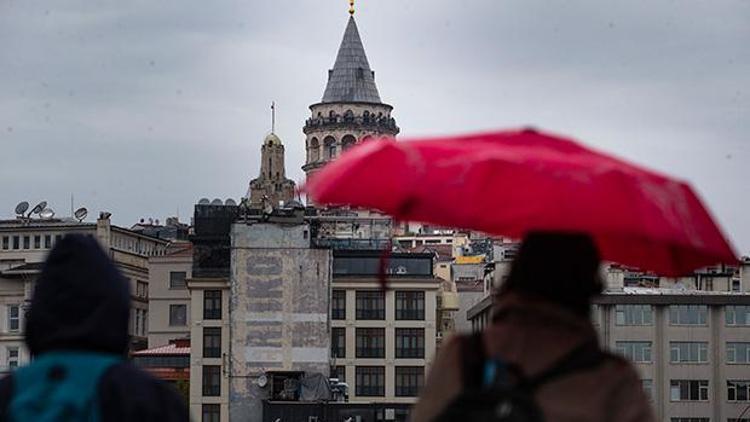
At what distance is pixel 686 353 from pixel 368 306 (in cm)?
1584

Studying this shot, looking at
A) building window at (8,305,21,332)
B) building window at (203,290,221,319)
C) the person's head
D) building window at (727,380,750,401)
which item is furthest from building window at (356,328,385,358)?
the person's head

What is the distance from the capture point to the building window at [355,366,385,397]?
106 meters

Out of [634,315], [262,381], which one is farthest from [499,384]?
[634,315]

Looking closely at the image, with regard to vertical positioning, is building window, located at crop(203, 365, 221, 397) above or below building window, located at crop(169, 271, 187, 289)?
below

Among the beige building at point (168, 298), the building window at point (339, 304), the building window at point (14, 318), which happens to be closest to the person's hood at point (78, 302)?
the building window at point (339, 304)

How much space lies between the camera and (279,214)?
105562 millimetres

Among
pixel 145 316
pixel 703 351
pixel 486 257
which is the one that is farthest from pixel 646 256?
pixel 486 257

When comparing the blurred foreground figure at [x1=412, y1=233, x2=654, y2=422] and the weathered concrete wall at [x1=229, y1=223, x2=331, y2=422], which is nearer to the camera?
the blurred foreground figure at [x1=412, y1=233, x2=654, y2=422]

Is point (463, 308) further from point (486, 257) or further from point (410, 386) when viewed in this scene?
point (486, 257)

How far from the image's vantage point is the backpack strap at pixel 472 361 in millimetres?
7410

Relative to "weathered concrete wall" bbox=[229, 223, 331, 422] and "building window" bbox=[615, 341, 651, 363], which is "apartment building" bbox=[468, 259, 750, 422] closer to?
"building window" bbox=[615, 341, 651, 363]

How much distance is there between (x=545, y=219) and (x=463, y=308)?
128298 mm

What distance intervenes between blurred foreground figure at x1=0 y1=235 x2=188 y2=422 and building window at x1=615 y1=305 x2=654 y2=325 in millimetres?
93561

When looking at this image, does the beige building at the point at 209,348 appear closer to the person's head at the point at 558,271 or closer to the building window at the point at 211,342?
the building window at the point at 211,342
